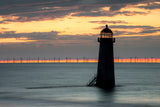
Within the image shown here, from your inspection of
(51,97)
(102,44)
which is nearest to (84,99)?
(51,97)

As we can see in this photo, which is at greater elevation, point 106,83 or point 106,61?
point 106,61

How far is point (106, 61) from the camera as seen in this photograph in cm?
4469

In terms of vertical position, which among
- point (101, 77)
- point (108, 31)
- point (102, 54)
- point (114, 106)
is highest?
point (108, 31)

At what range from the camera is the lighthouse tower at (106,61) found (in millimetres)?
44562

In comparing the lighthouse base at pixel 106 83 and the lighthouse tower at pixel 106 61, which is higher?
the lighthouse tower at pixel 106 61

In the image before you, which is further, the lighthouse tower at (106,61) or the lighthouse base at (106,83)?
the lighthouse base at (106,83)

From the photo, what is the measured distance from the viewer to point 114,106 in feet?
121

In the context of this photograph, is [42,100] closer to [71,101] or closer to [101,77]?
[71,101]

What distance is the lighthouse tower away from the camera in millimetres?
44562

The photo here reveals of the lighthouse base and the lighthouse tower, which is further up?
the lighthouse tower

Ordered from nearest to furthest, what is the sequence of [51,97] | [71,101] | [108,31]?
[71,101], [51,97], [108,31]

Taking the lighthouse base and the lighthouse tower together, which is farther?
the lighthouse base

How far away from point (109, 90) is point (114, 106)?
9.87m

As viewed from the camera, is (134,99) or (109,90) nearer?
(134,99)
